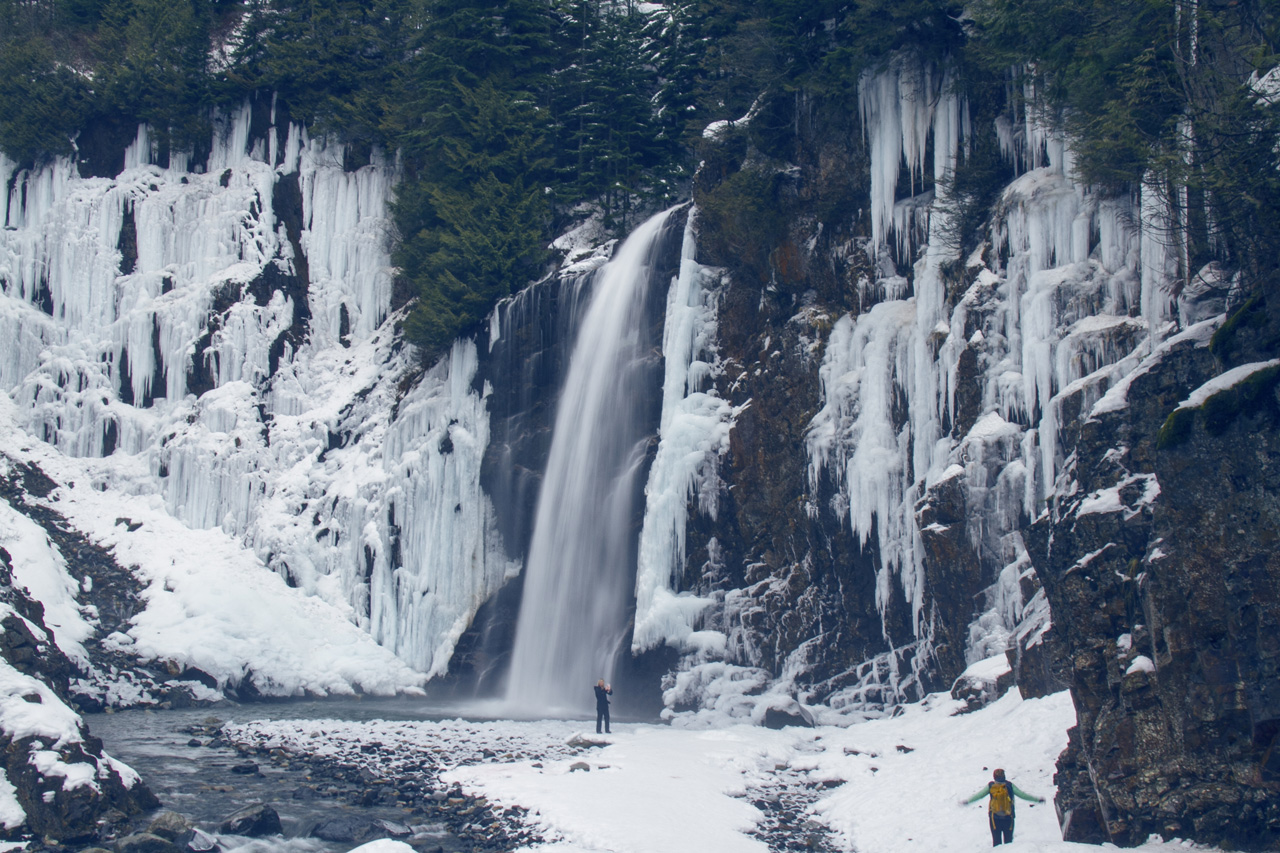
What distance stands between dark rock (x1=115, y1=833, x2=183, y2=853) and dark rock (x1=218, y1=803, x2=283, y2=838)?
3.24ft

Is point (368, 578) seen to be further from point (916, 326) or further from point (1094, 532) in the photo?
point (1094, 532)

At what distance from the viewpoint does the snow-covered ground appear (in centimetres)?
1083

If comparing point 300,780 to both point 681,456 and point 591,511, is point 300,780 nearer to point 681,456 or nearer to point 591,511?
point 591,511

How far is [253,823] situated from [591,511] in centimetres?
1147

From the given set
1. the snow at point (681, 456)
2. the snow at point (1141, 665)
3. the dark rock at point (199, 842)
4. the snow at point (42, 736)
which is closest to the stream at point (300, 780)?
the dark rock at point (199, 842)

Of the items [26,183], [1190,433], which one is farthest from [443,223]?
[1190,433]

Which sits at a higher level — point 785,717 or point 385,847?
point 785,717

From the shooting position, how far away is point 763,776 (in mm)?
14102

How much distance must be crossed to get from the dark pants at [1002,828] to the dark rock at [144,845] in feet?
30.3

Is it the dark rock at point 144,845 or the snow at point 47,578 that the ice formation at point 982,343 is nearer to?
the dark rock at point 144,845

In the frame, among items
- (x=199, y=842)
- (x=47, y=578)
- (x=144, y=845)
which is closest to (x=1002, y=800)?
(x=199, y=842)

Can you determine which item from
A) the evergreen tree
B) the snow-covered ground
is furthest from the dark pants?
the evergreen tree

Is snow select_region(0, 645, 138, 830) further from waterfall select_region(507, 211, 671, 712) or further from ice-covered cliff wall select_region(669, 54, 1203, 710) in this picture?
ice-covered cliff wall select_region(669, 54, 1203, 710)

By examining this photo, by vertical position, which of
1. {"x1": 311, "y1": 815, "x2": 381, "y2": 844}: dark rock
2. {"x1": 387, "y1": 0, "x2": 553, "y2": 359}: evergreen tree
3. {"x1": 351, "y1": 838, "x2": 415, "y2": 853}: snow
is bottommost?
{"x1": 311, "y1": 815, "x2": 381, "y2": 844}: dark rock
